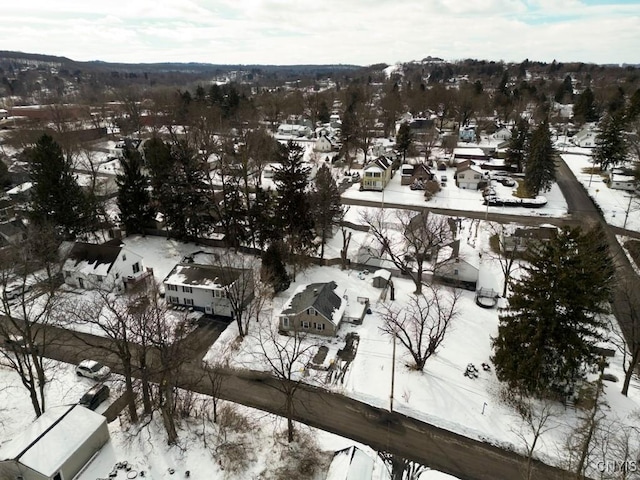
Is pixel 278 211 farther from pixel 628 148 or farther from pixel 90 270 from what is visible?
pixel 628 148

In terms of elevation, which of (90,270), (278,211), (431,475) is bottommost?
(431,475)

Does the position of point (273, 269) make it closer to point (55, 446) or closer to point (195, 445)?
point (195, 445)

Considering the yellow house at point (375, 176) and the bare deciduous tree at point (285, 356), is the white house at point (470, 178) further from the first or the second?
the bare deciduous tree at point (285, 356)

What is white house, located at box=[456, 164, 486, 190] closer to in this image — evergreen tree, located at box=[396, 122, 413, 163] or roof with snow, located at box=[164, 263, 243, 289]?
evergreen tree, located at box=[396, 122, 413, 163]

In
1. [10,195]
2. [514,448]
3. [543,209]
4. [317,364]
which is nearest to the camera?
[514,448]

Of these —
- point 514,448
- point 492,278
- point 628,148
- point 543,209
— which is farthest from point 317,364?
point 628,148

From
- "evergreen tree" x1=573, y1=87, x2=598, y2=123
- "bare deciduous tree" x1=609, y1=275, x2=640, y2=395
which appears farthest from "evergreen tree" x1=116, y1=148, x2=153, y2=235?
"evergreen tree" x1=573, y1=87, x2=598, y2=123

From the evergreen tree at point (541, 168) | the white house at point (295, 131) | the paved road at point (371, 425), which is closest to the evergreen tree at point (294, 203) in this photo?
the paved road at point (371, 425)
